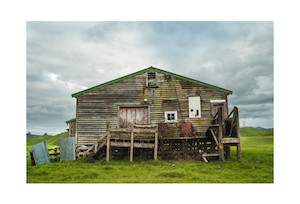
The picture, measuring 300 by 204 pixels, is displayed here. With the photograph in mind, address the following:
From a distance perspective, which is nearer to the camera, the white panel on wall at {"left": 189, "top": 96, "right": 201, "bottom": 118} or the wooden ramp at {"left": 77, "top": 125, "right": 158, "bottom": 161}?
the wooden ramp at {"left": 77, "top": 125, "right": 158, "bottom": 161}

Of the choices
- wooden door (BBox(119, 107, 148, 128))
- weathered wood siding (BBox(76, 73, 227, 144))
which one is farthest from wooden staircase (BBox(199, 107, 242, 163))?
wooden door (BBox(119, 107, 148, 128))

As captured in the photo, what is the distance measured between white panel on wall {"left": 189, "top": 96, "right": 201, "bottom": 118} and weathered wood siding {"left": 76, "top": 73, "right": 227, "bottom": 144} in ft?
0.78

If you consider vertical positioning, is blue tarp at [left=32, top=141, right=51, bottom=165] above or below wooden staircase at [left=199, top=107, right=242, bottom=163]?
below

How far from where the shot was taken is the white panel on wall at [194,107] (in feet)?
51.3

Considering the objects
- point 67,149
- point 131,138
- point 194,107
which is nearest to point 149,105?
point 194,107

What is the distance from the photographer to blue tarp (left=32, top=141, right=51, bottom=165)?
12469 mm

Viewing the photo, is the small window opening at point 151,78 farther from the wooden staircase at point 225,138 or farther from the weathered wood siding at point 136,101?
the wooden staircase at point 225,138

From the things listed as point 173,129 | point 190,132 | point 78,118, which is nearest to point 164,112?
point 173,129

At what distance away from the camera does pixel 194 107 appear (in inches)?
619

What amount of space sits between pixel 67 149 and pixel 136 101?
5.83 m

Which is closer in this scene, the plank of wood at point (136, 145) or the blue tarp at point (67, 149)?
the plank of wood at point (136, 145)

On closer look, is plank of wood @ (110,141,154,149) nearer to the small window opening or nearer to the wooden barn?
the wooden barn

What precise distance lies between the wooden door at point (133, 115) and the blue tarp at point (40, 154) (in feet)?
17.0

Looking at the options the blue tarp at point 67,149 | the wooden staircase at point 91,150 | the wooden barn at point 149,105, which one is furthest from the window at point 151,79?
the blue tarp at point 67,149
